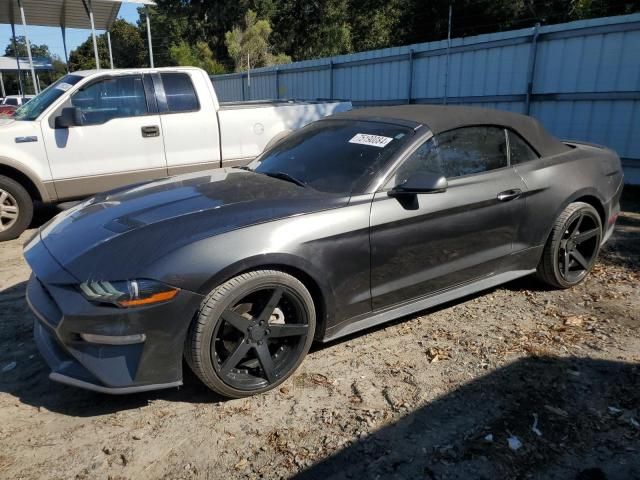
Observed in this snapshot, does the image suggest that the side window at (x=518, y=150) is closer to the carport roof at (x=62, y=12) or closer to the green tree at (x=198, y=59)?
the carport roof at (x=62, y=12)

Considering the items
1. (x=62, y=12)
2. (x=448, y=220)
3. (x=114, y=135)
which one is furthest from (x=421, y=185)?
(x=62, y=12)

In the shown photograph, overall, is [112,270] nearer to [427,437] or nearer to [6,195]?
[427,437]

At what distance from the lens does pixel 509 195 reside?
3.70 m

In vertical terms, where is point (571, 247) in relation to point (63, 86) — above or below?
below

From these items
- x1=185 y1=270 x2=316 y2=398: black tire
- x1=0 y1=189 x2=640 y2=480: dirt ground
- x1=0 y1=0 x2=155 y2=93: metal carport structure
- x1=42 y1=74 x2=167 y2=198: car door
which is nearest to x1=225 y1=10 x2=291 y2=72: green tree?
x1=0 y1=0 x2=155 y2=93: metal carport structure

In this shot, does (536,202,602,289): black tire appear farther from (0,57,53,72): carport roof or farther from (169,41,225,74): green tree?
(0,57,53,72): carport roof

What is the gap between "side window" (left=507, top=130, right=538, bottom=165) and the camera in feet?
12.8

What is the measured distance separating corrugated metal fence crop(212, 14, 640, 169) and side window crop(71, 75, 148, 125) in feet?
19.9

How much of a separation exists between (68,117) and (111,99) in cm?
64

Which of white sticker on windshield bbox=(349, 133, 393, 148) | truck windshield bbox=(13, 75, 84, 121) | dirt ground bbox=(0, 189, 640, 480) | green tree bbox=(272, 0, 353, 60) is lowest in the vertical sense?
dirt ground bbox=(0, 189, 640, 480)

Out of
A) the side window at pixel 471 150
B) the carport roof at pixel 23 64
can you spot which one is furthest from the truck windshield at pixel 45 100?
the carport roof at pixel 23 64

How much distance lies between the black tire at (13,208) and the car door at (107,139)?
38 centimetres

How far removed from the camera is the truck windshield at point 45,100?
593cm

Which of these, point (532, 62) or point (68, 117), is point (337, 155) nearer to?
point (68, 117)
